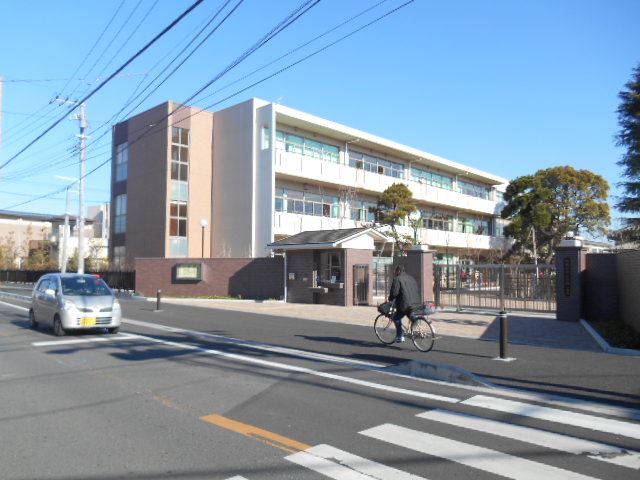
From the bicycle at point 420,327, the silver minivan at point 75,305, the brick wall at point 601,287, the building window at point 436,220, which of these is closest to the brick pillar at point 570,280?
the brick wall at point 601,287

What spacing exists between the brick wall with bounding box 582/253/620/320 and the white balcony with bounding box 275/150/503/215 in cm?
1835

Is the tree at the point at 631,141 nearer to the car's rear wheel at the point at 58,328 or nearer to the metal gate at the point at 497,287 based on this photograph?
the metal gate at the point at 497,287

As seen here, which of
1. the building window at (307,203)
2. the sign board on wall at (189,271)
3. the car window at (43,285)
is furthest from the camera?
the building window at (307,203)

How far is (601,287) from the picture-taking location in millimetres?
15984

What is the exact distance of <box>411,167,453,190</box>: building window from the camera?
141ft

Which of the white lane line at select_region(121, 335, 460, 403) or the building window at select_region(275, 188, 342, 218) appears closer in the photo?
the white lane line at select_region(121, 335, 460, 403)

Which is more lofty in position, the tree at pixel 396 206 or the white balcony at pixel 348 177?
the white balcony at pixel 348 177

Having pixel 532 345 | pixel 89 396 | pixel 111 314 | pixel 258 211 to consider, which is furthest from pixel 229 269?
pixel 89 396

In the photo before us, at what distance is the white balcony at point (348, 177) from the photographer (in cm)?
3120

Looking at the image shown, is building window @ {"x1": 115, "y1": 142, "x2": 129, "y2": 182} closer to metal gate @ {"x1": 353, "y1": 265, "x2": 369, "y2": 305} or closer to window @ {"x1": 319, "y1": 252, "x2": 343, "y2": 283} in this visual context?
window @ {"x1": 319, "y1": 252, "x2": 343, "y2": 283}

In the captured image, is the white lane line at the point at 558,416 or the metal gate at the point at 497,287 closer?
the white lane line at the point at 558,416

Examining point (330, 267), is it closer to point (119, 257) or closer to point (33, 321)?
point (33, 321)

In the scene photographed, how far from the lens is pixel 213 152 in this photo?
35.1 m

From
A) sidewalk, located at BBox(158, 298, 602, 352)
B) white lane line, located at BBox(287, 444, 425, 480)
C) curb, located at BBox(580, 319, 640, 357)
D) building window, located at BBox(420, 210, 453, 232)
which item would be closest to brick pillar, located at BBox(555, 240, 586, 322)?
sidewalk, located at BBox(158, 298, 602, 352)
